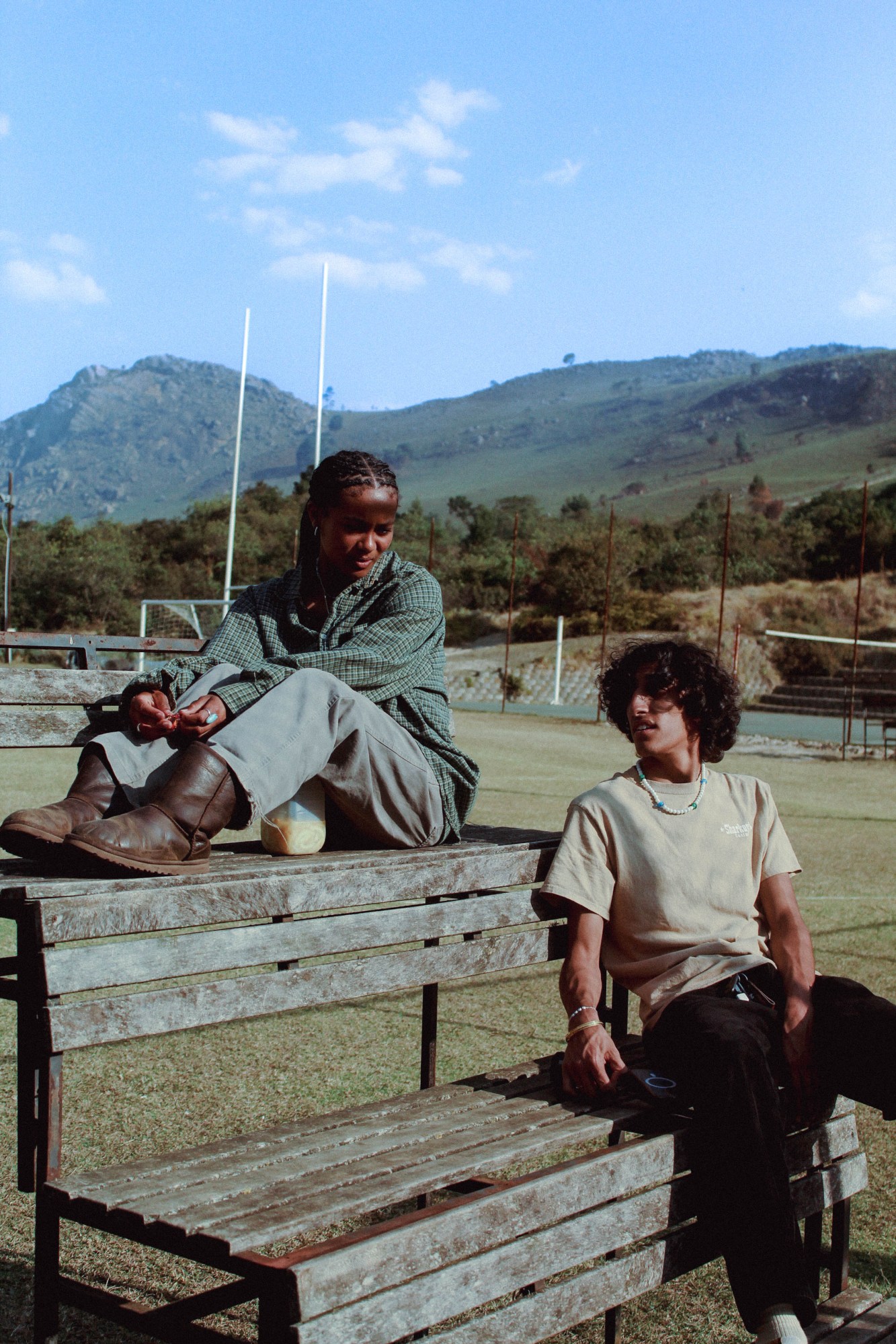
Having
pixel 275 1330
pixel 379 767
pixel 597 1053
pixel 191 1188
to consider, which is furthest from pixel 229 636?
pixel 275 1330

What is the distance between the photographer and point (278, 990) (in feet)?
7.63

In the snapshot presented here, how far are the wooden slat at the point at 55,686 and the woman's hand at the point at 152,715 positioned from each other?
1.22 m

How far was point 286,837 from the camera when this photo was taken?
2889 millimetres

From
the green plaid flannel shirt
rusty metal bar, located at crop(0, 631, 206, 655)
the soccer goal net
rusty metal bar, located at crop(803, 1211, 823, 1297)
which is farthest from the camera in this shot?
the soccer goal net

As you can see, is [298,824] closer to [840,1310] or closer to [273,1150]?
[273,1150]

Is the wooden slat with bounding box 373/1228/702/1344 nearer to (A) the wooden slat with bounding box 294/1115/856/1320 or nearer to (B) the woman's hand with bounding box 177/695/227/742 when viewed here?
(A) the wooden slat with bounding box 294/1115/856/1320

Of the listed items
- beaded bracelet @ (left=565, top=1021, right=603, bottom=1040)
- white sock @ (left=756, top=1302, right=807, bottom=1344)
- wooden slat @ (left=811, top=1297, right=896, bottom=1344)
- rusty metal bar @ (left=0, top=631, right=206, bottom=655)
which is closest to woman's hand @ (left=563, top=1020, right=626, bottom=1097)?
beaded bracelet @ (left=565, top=1021, right=603, bottom=1040)

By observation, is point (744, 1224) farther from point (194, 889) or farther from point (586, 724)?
point (586, 724)

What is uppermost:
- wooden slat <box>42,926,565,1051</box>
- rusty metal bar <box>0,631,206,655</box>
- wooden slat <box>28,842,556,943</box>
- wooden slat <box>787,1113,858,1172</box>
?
rusty metal bar <box>0,631,206,655</box>

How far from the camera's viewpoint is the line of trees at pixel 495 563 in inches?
1615

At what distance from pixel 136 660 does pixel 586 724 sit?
13500mm

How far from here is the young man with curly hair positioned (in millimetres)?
2322

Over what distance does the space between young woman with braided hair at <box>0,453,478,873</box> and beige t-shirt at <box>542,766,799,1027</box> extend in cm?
47

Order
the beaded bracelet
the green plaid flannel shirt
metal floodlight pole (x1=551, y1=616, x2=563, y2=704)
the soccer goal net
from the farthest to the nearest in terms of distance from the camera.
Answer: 1. the soccer goal net
2. metal floodlight pole (x1=551, y1=616, x2=563, y2=704)
3. the green plaid flannel shirt
4. the beaded bracelet
